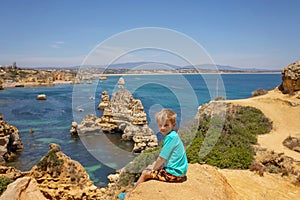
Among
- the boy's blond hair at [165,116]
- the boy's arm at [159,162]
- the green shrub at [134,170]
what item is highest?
the boy's blond hair at [165,116]

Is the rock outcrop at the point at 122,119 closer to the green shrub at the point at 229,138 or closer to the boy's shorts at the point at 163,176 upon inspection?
the green shrub at the point at 229,138

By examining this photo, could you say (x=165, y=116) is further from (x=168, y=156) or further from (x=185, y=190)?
(x=185, y=190)

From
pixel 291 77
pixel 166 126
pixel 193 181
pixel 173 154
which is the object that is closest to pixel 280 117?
pixel 291 77

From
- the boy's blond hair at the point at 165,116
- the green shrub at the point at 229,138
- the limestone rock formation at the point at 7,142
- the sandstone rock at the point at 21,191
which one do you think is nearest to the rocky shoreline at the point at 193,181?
the sandstone rock at the point at 21,191

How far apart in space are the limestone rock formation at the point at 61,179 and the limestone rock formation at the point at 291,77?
19.7 meters

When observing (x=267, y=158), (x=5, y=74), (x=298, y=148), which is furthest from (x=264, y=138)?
(x=5, y=74)

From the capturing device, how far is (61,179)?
10.1 meters

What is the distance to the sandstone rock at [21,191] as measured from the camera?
683 cm

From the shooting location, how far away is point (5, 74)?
99.5 metres

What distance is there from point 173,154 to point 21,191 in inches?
192

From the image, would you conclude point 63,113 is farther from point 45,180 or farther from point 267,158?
point 267,158

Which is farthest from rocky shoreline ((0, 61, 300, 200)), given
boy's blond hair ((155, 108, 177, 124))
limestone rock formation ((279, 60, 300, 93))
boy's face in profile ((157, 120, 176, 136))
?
limestone rock formation ((279, 60, 300, 93))

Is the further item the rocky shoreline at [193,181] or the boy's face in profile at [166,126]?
the rocky shoreline at [193,181]

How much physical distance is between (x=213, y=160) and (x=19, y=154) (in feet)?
61.2
